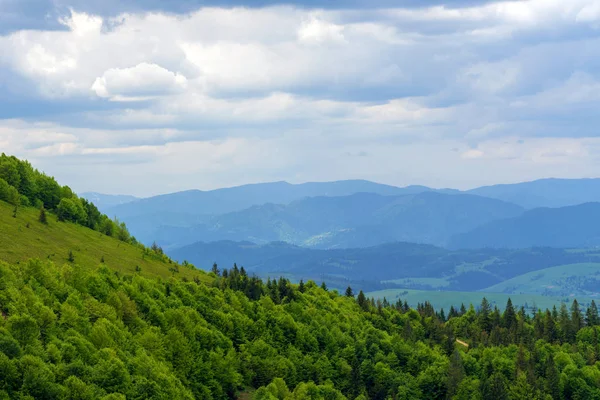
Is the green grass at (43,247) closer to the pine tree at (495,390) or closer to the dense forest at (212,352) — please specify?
the dense forest at (212,352)

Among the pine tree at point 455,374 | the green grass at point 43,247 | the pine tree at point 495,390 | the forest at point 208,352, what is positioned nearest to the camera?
the forest at point 208,352

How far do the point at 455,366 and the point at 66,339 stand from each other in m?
97.4

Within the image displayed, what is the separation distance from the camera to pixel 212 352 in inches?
5723

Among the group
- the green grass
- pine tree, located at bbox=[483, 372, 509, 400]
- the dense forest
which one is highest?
the green grass

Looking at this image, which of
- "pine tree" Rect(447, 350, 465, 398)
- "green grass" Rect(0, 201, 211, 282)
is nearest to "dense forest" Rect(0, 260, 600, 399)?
"pine tree" Rect(447, 350, 465, 398)

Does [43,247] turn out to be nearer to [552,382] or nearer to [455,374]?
[455,374]

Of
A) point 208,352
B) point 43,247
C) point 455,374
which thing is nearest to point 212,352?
point 208,352

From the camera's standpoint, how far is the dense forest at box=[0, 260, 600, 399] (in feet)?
349

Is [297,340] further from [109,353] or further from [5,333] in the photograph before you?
[5,333]

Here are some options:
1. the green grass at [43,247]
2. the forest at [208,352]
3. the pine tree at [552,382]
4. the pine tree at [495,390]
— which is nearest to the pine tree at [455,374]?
the forest at [208,352]

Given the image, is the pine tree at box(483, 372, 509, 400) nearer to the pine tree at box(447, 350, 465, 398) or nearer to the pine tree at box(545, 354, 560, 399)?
the pine tree at box(447, 350, 465, 398)

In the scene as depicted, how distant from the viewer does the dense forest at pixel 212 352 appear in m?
106

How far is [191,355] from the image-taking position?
139625 mm

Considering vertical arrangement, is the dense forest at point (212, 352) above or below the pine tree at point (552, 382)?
above
